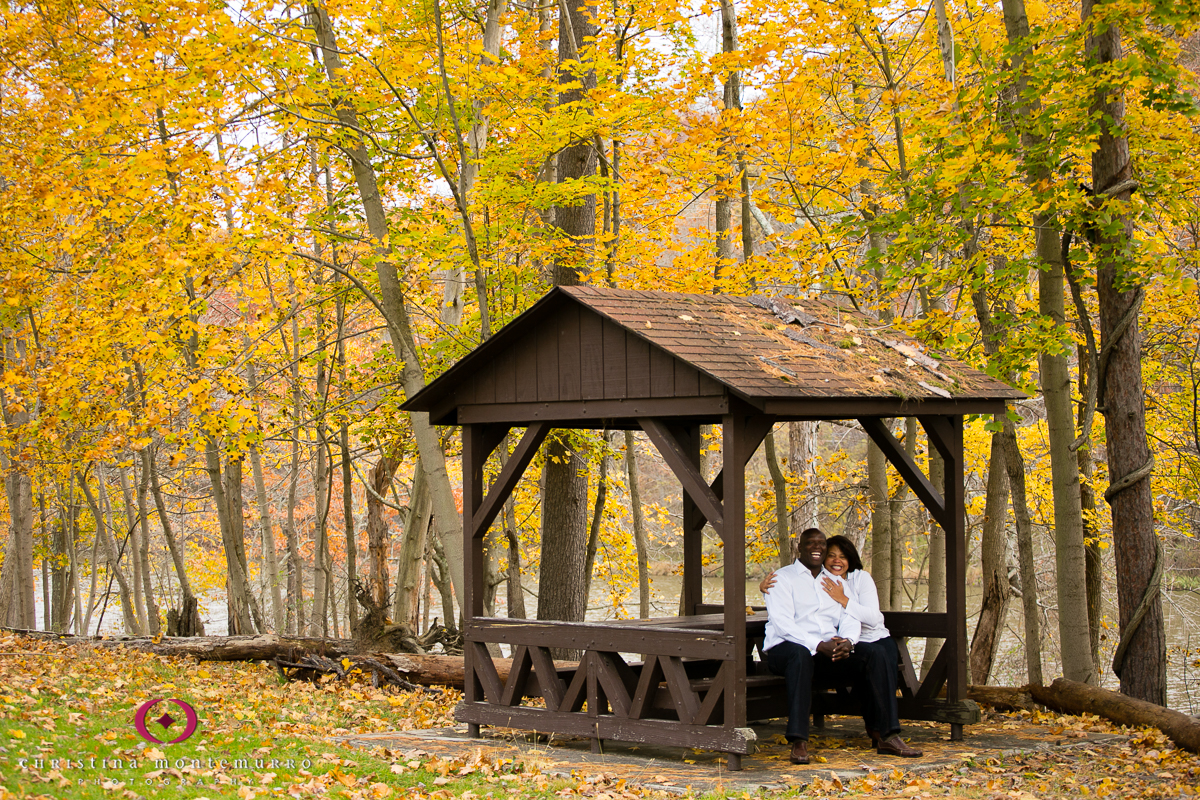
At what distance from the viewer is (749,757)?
6648mm

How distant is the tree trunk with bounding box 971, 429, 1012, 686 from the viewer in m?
10.1

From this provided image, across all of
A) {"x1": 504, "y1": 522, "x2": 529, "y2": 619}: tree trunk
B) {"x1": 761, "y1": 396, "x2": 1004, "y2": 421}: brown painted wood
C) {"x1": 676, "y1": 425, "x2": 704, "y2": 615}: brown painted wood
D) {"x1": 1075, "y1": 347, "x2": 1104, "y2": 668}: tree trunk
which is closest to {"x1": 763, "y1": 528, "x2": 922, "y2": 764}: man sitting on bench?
{"x1": 761, "y1": 396, "x2": 1004, "y2": 421}: brown painted wood

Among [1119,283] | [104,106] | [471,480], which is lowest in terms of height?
[471,480]

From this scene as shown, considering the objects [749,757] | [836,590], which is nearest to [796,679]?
[749,757]

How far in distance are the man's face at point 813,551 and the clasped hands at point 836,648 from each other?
0.55m

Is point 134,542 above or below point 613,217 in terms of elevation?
below

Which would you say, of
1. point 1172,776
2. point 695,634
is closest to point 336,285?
point 695,634

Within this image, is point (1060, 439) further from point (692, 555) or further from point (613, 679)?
point (613, 679)

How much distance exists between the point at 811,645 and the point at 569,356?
7.87ft

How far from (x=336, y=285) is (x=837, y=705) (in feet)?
24.2

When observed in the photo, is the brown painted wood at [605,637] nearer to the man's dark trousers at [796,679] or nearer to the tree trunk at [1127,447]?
the man's dark trousers at [796,679]

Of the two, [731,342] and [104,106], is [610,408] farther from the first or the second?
[104,106]

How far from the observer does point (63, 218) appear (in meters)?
15.7

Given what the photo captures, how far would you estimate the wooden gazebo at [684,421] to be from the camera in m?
6.29
